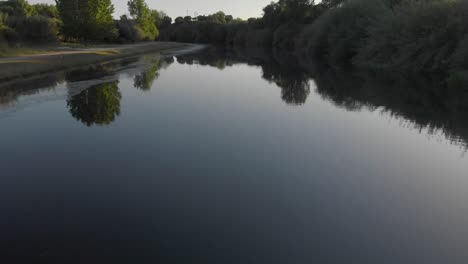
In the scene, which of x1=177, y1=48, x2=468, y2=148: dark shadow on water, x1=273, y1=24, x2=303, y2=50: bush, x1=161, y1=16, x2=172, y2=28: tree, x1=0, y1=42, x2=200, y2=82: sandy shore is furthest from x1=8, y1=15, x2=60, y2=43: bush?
x1=161, y1=16, x2=172, y2=28: tree

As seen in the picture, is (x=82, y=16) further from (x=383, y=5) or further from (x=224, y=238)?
(x=224, y=238)

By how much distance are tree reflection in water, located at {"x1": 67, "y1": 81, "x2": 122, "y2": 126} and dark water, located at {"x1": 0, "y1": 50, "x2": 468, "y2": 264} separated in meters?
0.13

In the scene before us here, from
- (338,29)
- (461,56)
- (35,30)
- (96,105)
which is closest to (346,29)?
(338,29)

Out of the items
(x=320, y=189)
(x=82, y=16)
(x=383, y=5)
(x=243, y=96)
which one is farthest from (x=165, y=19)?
(x=320, y=189)

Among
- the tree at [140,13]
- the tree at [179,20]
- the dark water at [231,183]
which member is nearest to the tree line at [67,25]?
the tree at [140,13]

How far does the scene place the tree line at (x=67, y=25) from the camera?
4781 cm

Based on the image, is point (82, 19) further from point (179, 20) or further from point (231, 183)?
point (179, 20)

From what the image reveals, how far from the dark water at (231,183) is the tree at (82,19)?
4504cm

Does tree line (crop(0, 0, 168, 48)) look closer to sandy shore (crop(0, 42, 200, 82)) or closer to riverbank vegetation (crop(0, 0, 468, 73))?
riverbank vegetation (crop(0, 0, 468, 73))

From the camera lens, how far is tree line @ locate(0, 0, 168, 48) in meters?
47.8

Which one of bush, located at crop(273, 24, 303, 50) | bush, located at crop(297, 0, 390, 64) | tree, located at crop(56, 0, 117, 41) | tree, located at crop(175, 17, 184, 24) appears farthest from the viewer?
tree, located at crop(175, 17, 184, 24)

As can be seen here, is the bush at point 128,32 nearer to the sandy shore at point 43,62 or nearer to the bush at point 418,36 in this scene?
the sandy shore at point 43,62

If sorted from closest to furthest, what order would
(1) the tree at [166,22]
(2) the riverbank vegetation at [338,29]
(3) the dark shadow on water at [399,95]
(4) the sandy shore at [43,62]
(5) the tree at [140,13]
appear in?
(3) the dark shadow on water at [399,95] < (4) the sandy shore at [43,62] < (2) the riverbank vegetation at [338,29] < (5) the tree at [140,13] < (1) the tree at [166,22]

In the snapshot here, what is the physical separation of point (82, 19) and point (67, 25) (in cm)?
239
